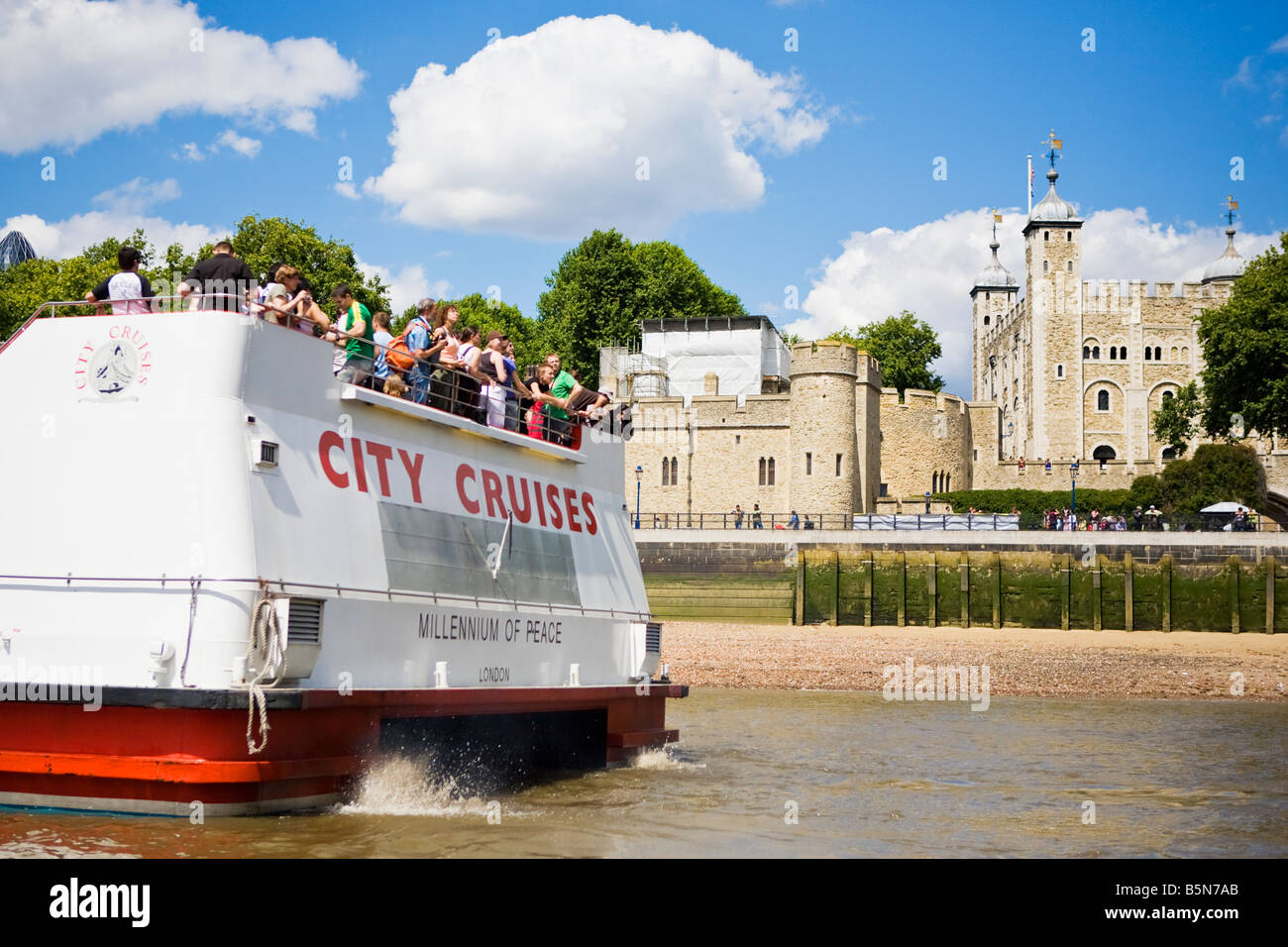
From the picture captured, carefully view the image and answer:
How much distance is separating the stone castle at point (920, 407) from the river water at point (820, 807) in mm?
36865

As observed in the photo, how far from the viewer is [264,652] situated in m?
9.41

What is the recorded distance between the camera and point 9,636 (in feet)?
32.4

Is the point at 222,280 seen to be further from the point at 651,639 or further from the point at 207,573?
the point at 651,639

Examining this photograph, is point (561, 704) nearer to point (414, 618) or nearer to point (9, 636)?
point (414, 618)

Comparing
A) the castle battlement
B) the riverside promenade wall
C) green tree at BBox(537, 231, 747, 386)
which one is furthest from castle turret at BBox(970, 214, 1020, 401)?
the riverside promenade wall

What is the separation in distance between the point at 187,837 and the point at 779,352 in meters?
69.9

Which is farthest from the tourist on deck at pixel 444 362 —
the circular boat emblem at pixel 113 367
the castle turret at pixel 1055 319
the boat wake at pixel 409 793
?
the castle turret at pixel 1055 319

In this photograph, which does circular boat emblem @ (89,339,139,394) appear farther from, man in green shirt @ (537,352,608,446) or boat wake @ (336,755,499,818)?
man in green shirt @ (537,352,608,446)

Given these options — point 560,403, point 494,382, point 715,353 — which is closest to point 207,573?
point 494,382

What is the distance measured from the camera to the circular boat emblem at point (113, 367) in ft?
32.6

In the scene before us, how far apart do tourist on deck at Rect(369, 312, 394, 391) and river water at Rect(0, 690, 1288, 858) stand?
125 inches

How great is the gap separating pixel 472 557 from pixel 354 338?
246cm

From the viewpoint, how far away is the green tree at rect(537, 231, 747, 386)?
80438 millimetres
